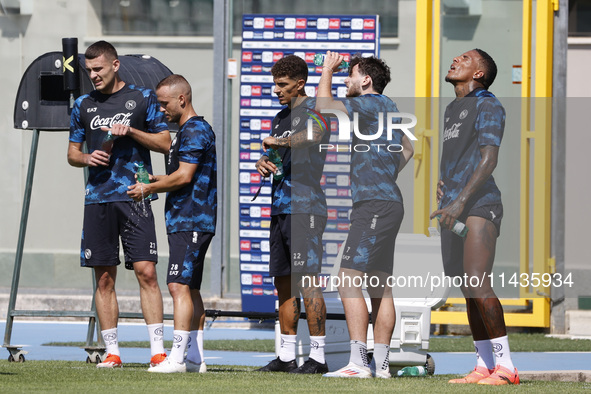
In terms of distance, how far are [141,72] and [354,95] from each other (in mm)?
2304

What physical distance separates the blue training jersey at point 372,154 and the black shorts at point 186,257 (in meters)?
1.00

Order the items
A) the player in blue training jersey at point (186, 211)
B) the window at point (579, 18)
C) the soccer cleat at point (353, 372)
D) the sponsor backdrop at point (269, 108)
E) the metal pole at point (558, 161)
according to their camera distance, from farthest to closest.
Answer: the window at point (579, 18), the metal pole at point (558, 161), the sponsor backdrop at point (269, 108), the player in blue training jersey at point (186, 211), the soccer cleat at point (353, 372)

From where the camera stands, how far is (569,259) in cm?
1229

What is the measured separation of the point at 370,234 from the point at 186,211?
3.78ft

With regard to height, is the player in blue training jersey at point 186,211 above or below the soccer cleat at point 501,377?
above

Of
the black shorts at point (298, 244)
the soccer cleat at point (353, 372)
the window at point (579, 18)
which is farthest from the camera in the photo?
the window at point (579, 18)

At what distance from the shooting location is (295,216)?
24.9 ft

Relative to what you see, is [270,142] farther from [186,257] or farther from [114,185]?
[114,185]

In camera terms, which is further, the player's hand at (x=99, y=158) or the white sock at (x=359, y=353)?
the player's hand at (x=99, y=158)

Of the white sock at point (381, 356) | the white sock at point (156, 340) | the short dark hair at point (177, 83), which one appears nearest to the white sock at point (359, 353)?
the white sock at point (381, 356)

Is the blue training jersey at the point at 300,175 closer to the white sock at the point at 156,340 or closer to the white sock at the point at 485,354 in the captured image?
the white sock at the point at 156,340

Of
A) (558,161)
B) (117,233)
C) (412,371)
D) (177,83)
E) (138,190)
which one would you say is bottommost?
(412,371)

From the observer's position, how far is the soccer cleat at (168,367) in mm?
7336

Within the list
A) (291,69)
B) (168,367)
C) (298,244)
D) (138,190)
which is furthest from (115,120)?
(168,367)
